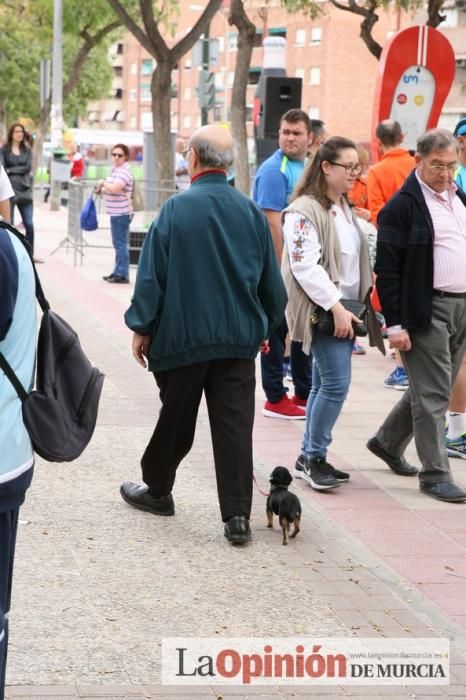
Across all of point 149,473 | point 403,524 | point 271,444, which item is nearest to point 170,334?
point 149,473

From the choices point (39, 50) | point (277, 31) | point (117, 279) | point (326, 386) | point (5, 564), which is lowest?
point (117, 279)

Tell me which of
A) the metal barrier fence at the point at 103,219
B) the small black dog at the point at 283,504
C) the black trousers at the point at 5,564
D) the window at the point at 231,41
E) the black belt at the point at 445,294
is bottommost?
the metal barrier fence at the point at 103,219

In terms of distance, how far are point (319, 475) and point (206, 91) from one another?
19403mm

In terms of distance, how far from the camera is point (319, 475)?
7.54m

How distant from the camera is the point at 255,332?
20.9 feet

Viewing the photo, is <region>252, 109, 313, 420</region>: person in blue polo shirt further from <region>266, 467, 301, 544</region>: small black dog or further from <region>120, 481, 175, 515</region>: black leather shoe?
<region>266, 467, 301, 544</region>: small black dog

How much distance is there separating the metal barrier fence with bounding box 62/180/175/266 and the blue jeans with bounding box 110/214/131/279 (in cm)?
133

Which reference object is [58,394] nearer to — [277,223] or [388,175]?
[277,223]

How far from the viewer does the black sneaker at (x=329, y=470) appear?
762cm

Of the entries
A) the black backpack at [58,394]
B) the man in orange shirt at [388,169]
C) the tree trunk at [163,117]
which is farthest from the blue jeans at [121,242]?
the black backpack at [58,394]

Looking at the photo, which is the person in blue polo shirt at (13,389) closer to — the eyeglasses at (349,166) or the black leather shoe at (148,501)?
the black leather shoe at (148,501)

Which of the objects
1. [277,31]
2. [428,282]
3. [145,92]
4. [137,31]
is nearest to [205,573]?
[428,282]

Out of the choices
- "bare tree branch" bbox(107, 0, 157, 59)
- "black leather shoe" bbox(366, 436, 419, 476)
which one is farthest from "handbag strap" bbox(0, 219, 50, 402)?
"bare tree branch" bbox(107, 0, 157, 59)

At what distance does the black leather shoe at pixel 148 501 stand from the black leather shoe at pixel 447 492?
56.5 inches
